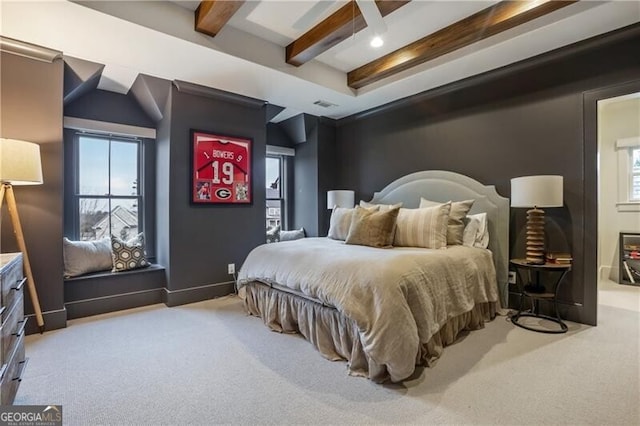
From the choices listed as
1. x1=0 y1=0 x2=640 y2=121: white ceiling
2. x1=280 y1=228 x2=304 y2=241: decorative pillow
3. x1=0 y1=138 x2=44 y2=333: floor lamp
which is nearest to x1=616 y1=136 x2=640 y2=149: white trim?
x1=0 y1=0 x2=640 y2=121: white ceiling

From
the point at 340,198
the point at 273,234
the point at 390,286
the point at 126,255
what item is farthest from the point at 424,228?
the point at 126,255

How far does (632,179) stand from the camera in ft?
14.6

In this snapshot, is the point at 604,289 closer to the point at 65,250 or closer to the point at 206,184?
the point at 206,184

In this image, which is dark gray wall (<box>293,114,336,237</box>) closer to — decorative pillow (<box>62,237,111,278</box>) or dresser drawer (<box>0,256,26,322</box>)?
decorative pillow (<box>62,237,111,278</box>)

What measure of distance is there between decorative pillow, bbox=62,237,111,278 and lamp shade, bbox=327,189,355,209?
2.88 m

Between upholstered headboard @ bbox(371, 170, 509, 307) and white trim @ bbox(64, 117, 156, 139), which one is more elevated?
white trim @ bbox(64, 117, 156, 139)

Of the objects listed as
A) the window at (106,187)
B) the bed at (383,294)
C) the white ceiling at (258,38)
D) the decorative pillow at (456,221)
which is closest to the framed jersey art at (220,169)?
the white ceiling at (258,38)

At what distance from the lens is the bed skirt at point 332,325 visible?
6.93ft

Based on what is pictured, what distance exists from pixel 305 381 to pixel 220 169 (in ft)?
9.30

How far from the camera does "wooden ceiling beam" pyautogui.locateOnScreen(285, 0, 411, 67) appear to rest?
254 centimetres

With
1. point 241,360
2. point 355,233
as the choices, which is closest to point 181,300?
point 241,360

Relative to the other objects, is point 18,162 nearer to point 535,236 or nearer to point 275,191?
point 275,191

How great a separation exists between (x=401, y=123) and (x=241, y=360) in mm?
3558

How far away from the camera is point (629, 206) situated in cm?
446
